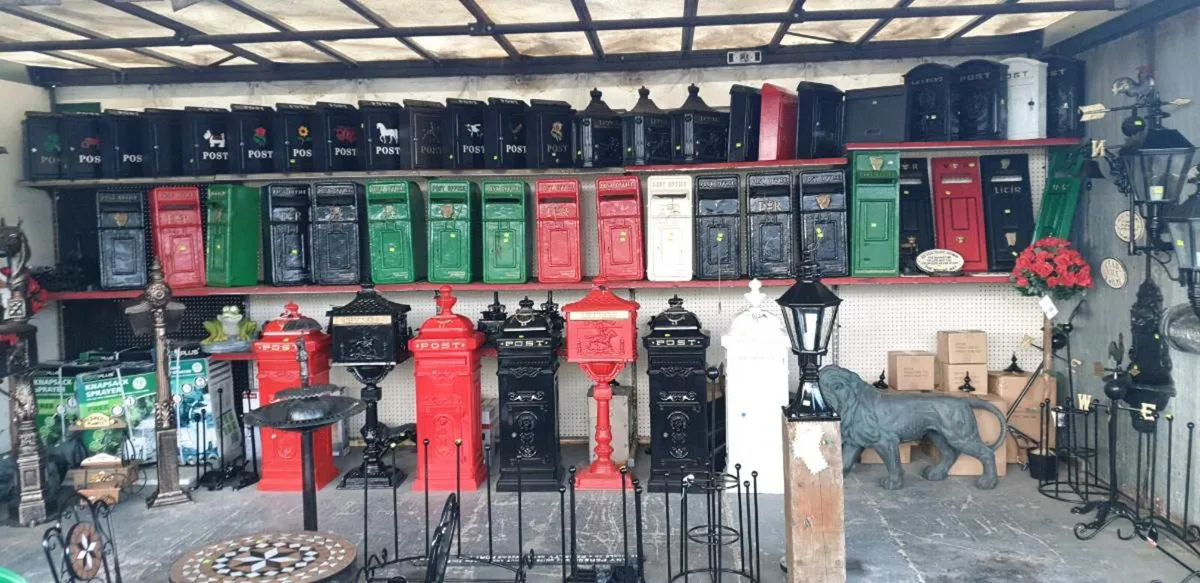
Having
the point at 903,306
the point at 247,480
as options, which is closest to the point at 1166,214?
the point at 903,306

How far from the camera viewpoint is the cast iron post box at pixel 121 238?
19.5ft

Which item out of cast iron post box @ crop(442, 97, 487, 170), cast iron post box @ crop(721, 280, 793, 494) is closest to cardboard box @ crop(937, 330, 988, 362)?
cast iron post box @ crop(721, 280, 793, 494)

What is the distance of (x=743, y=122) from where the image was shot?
570 cm

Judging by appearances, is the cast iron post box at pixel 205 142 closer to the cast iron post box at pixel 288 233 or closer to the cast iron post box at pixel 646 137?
the cast iron post box at pixel 288 233

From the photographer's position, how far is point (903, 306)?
19.9 ft

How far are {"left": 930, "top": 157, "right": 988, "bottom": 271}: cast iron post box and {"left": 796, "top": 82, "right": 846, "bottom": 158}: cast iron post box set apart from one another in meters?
0.80

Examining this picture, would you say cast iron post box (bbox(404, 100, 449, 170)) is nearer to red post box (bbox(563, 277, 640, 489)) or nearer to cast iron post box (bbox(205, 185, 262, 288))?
cast iron post box (bbox(205, 185, 262, 288))

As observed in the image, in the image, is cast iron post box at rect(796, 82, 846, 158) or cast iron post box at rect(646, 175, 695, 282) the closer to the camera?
cast iron post box at rect(646, 175, 695, 282)

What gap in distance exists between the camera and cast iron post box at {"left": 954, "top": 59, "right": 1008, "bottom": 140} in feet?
18.2

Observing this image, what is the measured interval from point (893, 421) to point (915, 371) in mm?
735

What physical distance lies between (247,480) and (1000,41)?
20.1 ft

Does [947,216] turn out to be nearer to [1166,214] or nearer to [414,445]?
[1166,214]

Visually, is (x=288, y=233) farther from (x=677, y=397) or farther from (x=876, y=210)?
(x=876, y=210)

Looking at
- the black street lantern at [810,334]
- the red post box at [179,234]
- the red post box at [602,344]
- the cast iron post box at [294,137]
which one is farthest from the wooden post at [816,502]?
the red post box at [179,234]
